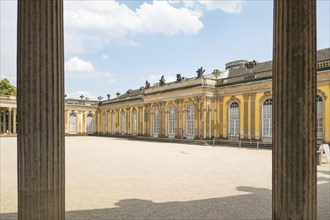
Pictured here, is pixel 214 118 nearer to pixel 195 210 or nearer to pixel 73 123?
pixel 195 210

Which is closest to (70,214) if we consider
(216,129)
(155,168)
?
(155,168)

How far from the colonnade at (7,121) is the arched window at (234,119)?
3328cm

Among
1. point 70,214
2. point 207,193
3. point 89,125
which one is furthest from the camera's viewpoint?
point 89,125

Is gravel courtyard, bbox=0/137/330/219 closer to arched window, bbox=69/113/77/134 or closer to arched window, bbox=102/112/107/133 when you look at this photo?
arched window, bbox=69/113/77/134

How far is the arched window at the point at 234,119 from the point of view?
25417mm

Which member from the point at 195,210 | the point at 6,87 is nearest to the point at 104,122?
the point at 6,87

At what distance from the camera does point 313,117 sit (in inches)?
118

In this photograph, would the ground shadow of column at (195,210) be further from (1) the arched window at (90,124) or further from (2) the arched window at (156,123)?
(1) the arched window at (90,124)

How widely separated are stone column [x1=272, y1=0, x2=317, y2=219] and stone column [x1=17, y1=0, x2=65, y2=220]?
242cm

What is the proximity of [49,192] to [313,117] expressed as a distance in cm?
288

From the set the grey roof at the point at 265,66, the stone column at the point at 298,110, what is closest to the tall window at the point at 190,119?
the grey roof at the point at 265,66

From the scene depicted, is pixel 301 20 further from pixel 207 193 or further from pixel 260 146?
pixel 260 146

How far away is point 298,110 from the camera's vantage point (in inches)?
116

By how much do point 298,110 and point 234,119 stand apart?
76.4ft
